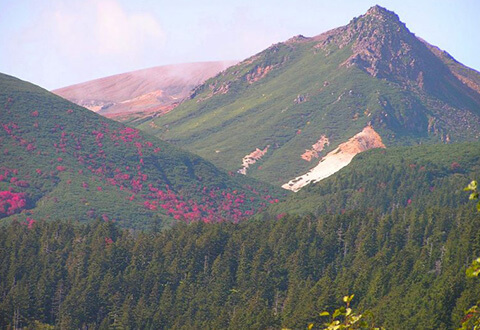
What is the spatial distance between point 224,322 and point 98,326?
1042 inches

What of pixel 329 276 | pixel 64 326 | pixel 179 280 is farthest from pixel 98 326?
pixel 329 276

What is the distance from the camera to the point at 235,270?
6142 inches

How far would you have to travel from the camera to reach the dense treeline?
126 m

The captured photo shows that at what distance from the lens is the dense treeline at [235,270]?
415 feet

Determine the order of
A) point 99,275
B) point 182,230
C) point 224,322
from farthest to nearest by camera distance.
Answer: point 182,230 → point 99,275 → point 224,322

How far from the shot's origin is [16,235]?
554 ft

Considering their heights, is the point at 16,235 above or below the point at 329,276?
above

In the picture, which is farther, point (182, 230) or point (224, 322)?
point (182, 230)

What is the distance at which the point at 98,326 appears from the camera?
141 meters

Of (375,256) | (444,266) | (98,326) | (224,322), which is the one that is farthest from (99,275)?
(444,266)

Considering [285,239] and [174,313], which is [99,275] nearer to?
[174,313]

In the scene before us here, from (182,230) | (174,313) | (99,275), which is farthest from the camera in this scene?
(182,230)

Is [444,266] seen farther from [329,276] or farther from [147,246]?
[147,246]

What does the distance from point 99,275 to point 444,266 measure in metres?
62.5
